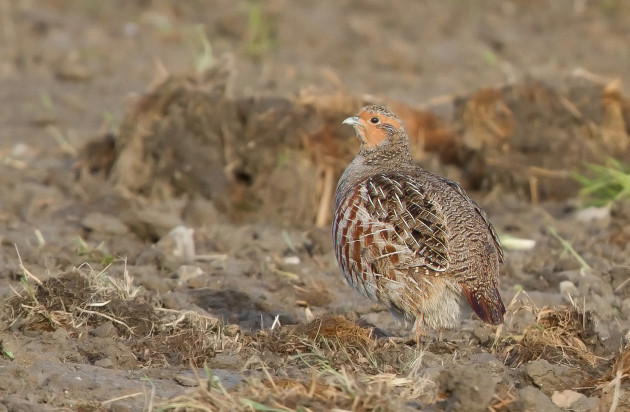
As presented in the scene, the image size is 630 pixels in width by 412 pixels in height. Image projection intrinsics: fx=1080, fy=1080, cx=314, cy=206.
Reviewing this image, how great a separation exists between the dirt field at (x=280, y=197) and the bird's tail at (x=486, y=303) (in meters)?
→ 0.21

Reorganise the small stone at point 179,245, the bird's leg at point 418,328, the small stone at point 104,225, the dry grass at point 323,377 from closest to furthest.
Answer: the dry grass at point 323,377, the bird's leg at point 418,328, the small stone at point 179,245, the small stone at point 104,225

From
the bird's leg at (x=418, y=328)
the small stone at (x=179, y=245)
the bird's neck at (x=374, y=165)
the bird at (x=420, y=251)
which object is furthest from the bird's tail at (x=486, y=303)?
the small stone at (x=179, y=245)

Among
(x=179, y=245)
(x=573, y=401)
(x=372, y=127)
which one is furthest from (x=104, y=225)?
(x=573, y=401)

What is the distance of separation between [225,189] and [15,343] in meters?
3.31

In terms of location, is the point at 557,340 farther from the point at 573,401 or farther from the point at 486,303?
the point at 573,401

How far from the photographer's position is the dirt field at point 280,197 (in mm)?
4289

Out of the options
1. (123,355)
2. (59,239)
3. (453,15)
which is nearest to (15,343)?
(123,355)

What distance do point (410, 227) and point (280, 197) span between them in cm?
280

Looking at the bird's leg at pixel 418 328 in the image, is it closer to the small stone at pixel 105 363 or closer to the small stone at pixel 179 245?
the small stone at pixel 105 363

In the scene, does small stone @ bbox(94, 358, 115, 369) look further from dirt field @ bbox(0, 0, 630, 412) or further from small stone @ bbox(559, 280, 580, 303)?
small stone @ bbox(559, 280, 580, 303)

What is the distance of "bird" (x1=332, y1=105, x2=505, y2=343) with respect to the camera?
15.8 feet

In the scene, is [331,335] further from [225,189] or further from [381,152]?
[225,189]

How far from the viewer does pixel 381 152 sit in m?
5.70

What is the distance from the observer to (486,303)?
471cm
